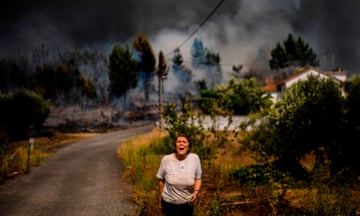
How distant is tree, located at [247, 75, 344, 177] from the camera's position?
427 inches

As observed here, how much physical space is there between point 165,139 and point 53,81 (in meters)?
38.0

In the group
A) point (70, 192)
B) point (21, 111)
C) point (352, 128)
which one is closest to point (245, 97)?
point (352, 128)

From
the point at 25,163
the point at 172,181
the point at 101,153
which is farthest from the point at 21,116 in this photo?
the point at 172,181

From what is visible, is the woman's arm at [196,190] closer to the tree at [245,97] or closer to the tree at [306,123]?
the tree at [306,123]

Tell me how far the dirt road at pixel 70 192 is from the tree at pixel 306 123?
590 cm

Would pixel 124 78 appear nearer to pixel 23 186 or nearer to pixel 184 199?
pixel 23 186

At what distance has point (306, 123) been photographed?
11.0 m

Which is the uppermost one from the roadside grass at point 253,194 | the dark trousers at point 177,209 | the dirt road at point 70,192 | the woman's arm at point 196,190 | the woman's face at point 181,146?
the woman's face at point 181,146

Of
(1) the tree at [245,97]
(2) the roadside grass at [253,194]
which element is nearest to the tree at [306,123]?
(2) the roadside grass at [253,194]

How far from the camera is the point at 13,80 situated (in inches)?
1767

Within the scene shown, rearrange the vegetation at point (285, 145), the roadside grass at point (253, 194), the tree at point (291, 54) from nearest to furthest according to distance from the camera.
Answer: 1. the roadside grass at point (253, 194)
2. the vegetation at point (285, 145)
3. the tree at point (291, 54)

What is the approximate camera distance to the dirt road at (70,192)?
690 centimetres

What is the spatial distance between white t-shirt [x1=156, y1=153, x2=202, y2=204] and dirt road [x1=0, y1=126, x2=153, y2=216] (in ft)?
10.4

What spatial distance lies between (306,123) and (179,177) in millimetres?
8763
